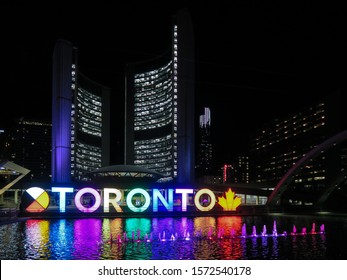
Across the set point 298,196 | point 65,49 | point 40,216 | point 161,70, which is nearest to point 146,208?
point 40,216

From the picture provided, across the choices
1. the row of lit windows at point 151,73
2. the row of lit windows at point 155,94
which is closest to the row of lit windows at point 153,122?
the row of lit windows at point 155,94

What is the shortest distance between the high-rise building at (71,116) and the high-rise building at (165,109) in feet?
53.2

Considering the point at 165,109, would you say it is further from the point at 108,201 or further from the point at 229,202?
the point at 108,201

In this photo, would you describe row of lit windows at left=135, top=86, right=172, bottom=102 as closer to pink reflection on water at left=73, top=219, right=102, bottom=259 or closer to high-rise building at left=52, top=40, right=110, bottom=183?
high-rise building at left=52, top=40, right=110, bottom=183

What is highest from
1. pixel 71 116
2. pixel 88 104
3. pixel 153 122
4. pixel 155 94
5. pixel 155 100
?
pixel 155 94

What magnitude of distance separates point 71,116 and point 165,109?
35.7 m

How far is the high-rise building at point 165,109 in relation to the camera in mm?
122250

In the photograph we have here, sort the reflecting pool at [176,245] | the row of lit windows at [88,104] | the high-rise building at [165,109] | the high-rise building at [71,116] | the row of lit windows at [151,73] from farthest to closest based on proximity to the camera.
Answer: the row of lit windows at [88,104], the row of lit windows at [151,73], the high-rise building at [71,116], the high-rise building at [165,109], the reflecting pool at [176,245]

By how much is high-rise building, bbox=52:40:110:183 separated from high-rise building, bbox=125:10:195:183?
1620cm

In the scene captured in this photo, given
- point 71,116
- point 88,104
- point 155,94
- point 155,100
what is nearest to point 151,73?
point 155,94

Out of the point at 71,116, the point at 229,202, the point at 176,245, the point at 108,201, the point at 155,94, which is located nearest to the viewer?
the point at 176,245

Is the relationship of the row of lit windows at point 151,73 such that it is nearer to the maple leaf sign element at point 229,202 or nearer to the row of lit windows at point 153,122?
the row of lit windows at point 153,122

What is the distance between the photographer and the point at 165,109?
165875 millimetres

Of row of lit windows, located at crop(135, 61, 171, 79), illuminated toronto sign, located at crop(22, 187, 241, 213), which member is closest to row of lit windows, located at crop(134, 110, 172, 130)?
row of lit windows, located at crop(135, 61, 171, 79)
